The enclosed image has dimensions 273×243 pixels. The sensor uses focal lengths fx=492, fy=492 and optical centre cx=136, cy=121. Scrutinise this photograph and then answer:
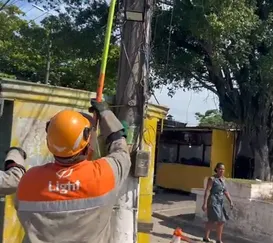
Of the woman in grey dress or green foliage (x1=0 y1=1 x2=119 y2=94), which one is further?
green foliage (x1=0 y1=1 x2=119 y2=94)

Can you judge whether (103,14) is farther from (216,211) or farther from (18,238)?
(18,238)

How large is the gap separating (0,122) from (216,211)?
16.9ft

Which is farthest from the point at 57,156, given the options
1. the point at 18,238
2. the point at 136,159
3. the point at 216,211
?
the point at 216,211

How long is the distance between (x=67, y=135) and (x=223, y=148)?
1625cm

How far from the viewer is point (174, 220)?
12.3 m

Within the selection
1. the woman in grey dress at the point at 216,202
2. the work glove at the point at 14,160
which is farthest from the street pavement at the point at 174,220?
the work glove at the point at 14,160

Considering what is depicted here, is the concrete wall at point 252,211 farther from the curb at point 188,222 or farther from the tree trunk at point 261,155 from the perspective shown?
the tree trunk at point 261,155

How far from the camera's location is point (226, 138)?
18.3 meters

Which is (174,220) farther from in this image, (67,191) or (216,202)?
(67,191)

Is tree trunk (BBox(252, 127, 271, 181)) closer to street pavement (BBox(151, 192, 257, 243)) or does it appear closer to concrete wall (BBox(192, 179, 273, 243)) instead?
street pavement (BBox(151, 192, 257, 243))

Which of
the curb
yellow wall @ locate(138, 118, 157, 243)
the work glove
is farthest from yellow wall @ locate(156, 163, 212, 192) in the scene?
the work glove

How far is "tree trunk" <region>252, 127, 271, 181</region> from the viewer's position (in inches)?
637

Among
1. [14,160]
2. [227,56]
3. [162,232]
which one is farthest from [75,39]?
[14,160]

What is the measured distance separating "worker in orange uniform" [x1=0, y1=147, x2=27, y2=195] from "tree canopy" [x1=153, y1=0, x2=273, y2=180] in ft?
29.6
